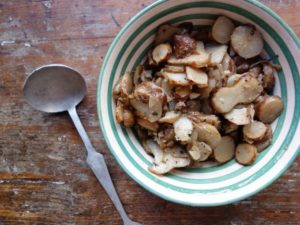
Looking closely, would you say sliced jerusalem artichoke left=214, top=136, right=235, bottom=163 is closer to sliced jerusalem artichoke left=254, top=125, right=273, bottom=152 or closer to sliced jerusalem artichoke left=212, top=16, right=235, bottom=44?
sliced jerusalem artichoke left=254, top=125, right=273, bottom=152

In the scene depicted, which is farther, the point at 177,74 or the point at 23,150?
the point at 23,150

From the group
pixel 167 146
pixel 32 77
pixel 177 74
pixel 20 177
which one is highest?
pixel 177 74

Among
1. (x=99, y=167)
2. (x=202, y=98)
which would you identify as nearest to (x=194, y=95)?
(x=202, y=98)

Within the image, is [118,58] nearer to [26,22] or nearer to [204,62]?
[204,62]

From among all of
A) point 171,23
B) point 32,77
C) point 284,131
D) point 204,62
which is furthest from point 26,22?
point 284,131

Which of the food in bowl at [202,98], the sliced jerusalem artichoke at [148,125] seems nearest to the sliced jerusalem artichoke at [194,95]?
the food in bowl at [202,98]

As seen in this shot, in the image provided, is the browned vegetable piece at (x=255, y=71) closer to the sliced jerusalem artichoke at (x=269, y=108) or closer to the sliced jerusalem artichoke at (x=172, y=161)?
the sliced jerusalem artichoke at (x=269, y=108)

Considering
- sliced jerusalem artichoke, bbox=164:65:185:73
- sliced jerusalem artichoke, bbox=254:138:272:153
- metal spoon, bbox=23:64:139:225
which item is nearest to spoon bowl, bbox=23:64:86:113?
metal spoon, bbox=23:64:139:225
